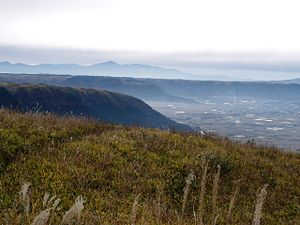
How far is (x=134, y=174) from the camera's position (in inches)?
452

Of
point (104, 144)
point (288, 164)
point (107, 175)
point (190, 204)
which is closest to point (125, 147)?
point (104, 144)

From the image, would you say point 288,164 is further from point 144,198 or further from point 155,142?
point 144,198

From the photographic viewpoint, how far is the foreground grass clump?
9305 mm

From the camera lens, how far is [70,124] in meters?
15.5

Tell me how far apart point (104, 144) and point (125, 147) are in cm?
63

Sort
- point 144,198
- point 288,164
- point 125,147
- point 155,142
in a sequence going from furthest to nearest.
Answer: point 288,164, point 155,142, point 125,147, point 144,198

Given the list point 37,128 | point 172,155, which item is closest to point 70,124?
point 37,128

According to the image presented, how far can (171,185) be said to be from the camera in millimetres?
11594

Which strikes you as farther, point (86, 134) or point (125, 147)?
point (86, 134)

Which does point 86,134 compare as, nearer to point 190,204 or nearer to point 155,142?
point 155,142

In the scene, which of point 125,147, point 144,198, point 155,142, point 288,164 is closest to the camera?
point 144,198

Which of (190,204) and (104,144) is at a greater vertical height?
(104,144)

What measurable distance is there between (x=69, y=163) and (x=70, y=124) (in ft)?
15.3

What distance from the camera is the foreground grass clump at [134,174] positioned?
366 inches
